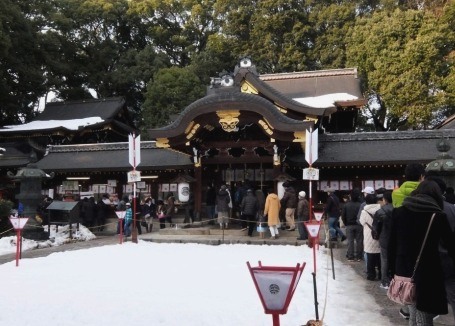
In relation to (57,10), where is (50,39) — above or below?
below

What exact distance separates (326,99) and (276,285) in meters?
21.3

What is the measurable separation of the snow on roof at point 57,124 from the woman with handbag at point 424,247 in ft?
83.5

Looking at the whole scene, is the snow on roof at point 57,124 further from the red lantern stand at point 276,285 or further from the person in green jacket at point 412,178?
the red lantern stand at point 276,285

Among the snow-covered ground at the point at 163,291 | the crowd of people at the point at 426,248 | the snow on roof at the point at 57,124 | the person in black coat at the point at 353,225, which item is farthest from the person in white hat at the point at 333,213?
the snow on roof at the point at 57,124

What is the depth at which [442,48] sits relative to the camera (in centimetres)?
2494

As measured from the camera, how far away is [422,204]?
154 inches

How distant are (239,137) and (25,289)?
11.5 meters

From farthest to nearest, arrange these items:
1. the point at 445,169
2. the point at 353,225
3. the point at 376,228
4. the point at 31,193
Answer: the point at 31,193, the point at 445,169, the point at 353,225, the point at 376,228

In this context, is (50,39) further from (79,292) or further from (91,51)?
(79,292)

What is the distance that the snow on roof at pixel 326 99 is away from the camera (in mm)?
22548

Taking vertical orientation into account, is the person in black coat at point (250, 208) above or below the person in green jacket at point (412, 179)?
below

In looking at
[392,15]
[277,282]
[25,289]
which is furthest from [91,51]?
[277,282]

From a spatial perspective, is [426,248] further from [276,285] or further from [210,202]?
[210,202]

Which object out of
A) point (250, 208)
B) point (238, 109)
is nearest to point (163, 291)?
point (250, 208)
